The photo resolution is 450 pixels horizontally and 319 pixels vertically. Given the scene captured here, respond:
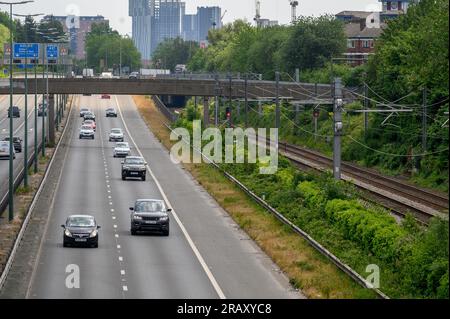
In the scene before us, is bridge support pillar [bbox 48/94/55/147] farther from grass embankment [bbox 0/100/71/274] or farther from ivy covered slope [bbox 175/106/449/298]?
ivy covered slope [bbox 175/106/449/298]

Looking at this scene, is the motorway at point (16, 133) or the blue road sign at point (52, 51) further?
the blue road sign at point (52, 51)

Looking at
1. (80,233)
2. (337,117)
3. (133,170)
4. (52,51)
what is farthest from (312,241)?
(52,51)

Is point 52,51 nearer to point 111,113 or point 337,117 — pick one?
point 111,113

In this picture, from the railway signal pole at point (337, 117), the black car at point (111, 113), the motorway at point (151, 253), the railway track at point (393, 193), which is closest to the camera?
the motorway at point (151, 253)

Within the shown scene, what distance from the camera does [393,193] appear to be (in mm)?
76812

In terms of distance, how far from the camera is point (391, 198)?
71812 mm

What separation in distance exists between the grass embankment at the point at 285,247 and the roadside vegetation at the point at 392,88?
10293 millimetres

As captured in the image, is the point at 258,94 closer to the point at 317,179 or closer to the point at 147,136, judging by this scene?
the point at 147,136

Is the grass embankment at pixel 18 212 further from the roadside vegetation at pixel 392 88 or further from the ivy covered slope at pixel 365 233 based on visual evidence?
the roadside vegetation at pixel 392 88

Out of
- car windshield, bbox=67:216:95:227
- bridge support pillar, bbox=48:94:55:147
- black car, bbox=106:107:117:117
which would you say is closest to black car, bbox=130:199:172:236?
car windshield, bbox=67:216:95:227

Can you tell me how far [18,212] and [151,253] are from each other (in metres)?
16.0

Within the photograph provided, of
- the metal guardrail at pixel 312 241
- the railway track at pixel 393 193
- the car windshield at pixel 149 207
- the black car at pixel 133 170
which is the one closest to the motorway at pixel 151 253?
the black car at pixel 133 170

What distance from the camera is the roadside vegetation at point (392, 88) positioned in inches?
3073
